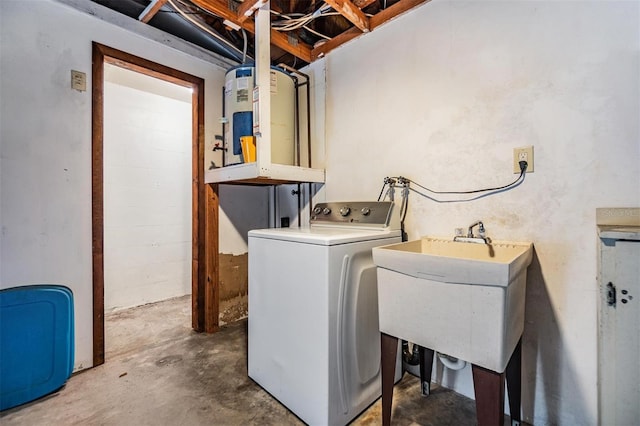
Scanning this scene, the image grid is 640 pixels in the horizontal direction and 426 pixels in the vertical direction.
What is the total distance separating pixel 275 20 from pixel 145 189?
2.22 m

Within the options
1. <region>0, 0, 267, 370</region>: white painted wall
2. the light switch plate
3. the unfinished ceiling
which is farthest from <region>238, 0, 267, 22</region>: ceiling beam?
the light switch plate

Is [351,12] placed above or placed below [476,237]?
above

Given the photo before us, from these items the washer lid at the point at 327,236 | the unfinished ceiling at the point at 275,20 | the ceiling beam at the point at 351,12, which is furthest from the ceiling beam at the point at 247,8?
the washer lid at the point at 327,236

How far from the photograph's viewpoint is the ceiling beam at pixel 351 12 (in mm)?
1681

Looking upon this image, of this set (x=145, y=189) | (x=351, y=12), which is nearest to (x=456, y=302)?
(x=351, y=12)

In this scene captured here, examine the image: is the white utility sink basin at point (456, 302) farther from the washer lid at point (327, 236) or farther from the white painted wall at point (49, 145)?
the white painted wall at point (49, 145)

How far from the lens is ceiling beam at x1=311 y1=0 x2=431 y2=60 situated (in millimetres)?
1740

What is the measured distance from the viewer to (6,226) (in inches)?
58.9

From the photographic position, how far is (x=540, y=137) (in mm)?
1298

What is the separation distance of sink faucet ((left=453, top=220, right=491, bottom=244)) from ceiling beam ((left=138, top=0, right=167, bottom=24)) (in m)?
2.25

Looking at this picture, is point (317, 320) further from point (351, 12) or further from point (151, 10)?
point (151, 10)

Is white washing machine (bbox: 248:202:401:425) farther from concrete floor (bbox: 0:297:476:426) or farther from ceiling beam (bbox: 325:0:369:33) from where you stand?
ceiling beam (bbox: 325:0:369:33)

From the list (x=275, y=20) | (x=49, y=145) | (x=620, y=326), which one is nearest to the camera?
(x=620, y=326)

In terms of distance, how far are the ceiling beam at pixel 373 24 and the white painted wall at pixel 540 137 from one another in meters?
0.06
